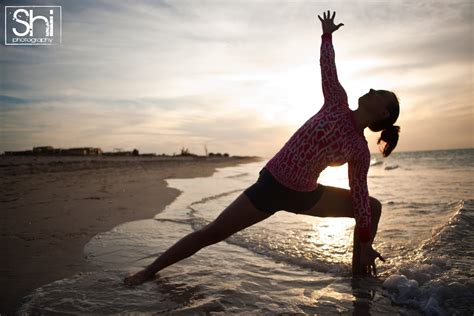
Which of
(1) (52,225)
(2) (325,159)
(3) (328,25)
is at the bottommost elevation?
(1) (52,225)

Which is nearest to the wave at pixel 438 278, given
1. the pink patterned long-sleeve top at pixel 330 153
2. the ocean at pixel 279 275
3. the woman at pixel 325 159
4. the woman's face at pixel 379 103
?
A: the ocean at pixel 279 275

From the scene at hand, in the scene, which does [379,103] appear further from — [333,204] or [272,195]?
[272,195]

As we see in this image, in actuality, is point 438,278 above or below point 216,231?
below

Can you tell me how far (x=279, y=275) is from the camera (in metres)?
3.51

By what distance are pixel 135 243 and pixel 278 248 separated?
6.55ft

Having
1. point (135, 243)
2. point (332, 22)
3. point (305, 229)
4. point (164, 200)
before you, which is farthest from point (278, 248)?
point (164, 200)

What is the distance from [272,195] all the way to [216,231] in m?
0.65

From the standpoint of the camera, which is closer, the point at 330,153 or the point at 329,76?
the point at 330,153

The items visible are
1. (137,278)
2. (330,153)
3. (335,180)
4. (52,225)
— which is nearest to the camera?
(330,153)

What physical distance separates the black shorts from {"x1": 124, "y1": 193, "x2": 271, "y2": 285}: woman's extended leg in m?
0.07

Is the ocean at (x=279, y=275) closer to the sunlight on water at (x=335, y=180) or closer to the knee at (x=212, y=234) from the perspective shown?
the knee at (x=212, y=234)

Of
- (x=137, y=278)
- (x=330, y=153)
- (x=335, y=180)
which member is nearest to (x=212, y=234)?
(x=137, y=278)

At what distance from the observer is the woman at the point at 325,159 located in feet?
9.55

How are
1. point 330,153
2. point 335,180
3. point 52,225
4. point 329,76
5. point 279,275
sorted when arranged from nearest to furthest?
1. point 330,153
2. point 329,76
3. point 279,275
4. point 52,225
5. point 335,180
